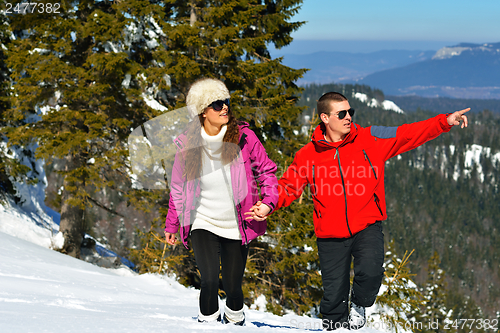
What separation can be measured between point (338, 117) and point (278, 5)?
28.7ft

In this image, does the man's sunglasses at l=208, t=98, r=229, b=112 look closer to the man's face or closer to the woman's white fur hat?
the woman's white fur hat

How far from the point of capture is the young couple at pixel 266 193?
3053mm

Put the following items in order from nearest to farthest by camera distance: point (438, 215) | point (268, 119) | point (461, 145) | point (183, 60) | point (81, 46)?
point (183, 60)
point (268, 119)
point (81, 46)
point (438, 215)
point (461, 145)

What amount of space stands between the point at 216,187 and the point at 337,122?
1.15 metres

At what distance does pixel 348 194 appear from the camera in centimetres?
316

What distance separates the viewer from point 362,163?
10.4ft

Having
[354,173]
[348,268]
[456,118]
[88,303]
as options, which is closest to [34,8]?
[88,303]

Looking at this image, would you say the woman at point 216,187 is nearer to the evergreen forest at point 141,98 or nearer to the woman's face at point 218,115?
the woman's face at point 218,115

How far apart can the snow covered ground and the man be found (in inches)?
17.5

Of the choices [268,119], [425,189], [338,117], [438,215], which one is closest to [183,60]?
[268,119]

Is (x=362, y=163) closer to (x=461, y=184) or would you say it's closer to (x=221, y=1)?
(x=221, y=1)

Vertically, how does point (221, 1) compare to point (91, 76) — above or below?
above

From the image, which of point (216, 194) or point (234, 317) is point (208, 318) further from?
point (216, 194)

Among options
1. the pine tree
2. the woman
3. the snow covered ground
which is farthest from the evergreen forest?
the woman
